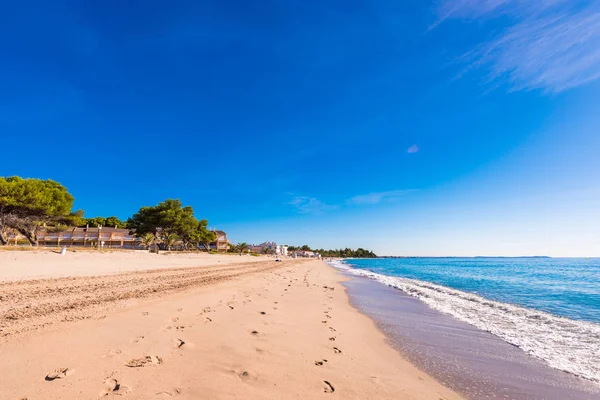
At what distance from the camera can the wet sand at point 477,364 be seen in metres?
3.92

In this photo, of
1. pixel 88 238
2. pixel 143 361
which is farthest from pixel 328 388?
pixel 88 238

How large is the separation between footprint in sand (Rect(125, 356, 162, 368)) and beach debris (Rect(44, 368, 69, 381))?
601 mm

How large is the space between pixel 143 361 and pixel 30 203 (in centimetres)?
3603

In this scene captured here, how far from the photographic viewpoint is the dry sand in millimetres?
3012

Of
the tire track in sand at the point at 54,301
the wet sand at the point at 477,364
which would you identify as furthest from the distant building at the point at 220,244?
the wet sand at the point at 477,364

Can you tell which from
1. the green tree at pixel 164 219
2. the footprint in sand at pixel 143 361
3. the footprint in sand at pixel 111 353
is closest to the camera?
the footprint in sand at pixel 143 361

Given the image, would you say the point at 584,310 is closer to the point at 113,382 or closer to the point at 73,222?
the point at 113,382

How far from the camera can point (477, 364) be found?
192 inches

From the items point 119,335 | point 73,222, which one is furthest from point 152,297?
point 73,222

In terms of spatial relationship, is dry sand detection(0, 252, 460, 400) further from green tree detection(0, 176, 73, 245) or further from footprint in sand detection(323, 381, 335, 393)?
green tree detection(0, 176, 73, 245)

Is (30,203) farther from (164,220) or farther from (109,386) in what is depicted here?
(109,386)

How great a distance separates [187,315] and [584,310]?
14666 mm

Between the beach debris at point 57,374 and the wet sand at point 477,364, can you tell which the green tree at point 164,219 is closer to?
the wet sand at point 477,364

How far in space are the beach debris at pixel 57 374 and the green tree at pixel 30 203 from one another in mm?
34760
